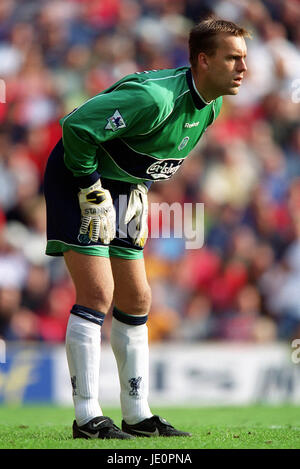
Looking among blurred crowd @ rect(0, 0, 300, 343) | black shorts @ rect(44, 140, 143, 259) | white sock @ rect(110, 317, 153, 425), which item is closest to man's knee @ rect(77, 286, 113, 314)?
black shorts @ rect(44, 140, 143, 259)

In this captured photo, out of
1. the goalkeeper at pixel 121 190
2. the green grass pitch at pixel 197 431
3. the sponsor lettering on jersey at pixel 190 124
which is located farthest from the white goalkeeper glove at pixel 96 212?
the green grass pitch at pixel 197 431

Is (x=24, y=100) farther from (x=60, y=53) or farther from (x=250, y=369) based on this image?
(x=250, y=369)

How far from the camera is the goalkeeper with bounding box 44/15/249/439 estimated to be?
12.8 feet

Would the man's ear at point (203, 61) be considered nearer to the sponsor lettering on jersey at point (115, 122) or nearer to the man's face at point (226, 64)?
the man's face at point (226, 64)

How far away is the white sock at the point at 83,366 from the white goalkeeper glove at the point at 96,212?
0.44 meters

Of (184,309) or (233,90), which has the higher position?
(233,90)

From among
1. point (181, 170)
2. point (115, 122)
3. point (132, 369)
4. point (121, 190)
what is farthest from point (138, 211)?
point (181, 170)

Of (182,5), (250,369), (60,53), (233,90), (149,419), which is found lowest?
(250,369)

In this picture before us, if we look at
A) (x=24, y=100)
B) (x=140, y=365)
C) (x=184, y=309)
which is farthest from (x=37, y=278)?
(x=140, y=365)

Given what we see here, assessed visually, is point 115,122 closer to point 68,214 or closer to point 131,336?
point 68,214

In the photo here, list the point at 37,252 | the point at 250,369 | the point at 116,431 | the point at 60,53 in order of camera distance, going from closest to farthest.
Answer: the point at 116,431 < the point at 250,369 < the point at 37,252 < the point at 60,53

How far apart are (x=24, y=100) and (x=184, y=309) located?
3249 mm

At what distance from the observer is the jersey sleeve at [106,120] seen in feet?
12.6

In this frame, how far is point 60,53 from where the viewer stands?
412 inches
